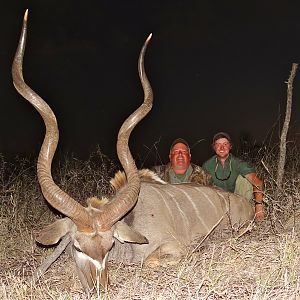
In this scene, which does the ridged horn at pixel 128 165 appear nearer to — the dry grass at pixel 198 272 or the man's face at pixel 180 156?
the dry grass at pixel 198 272

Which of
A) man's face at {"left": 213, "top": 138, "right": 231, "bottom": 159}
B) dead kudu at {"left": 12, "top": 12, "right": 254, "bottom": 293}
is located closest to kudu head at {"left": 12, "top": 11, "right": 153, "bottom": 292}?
dead kudu at {"left": 12, "top": 12, "right": 254, "bottom": 293}

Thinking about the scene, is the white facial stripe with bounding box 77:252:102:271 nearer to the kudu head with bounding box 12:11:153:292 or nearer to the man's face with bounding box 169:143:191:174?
the kudu head with bounding box 12:11:153:292

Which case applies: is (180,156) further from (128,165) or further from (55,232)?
(55,232)

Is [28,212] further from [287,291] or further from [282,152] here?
[287,291]

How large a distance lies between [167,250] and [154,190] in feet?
1.79

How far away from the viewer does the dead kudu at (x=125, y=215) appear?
273 centimetres

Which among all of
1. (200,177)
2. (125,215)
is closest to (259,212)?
(200,177)

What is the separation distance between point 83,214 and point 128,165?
448 millimetres

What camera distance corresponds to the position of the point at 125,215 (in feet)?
10.6

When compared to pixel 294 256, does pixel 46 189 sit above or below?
above

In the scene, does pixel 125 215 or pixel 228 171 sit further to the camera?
pixel 228 171

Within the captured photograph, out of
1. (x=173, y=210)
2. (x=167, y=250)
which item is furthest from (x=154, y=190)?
(x=167, y=250)

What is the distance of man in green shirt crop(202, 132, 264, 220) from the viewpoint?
430 centimetres

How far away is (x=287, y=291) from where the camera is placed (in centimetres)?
221
